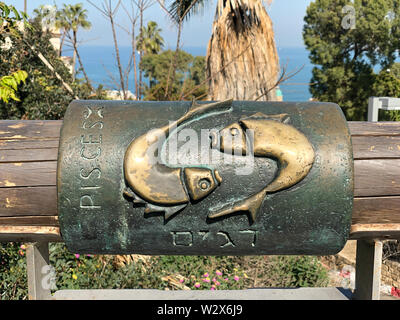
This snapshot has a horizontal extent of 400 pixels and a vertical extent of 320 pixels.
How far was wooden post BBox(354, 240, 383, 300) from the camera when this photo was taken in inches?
60.9

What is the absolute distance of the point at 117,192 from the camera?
0.99 meters

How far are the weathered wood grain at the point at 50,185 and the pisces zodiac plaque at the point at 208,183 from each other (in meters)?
0.05

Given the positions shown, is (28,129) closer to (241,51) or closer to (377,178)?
(377,178)

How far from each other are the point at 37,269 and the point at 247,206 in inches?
47.5

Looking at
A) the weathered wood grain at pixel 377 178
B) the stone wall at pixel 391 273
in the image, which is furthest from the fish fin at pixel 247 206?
the stone wall at pixel 391 273

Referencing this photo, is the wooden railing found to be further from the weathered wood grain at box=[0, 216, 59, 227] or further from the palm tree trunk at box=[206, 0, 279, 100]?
the palm tree trunk at box=[206, 0, 279, 100]

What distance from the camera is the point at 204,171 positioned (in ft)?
3.17

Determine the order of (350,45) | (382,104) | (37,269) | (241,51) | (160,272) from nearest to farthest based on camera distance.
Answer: (37,269) → (160,272) → (382,104) → (241,51) → (350,45)

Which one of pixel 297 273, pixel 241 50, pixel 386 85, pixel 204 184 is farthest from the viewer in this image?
pixel 386 85

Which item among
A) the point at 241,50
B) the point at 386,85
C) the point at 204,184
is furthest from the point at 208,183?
the point at 386,85

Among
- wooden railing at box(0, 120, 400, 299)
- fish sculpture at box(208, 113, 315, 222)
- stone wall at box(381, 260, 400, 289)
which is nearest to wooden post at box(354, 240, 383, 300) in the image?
wooden railing at box(0, 120, 400, 299)

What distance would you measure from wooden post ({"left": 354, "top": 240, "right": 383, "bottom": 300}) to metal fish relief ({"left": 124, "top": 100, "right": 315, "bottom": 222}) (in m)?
0.74

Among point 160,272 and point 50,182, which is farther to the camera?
point 160,272
